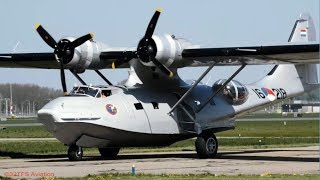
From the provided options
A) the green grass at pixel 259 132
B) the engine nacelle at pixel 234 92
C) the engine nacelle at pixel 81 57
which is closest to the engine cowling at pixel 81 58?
the engine nacelle at pixel 81 57

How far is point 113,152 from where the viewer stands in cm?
3200

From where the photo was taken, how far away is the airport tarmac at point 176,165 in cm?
2358

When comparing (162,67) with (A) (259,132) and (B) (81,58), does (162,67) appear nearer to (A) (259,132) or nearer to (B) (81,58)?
(B) (81,58)

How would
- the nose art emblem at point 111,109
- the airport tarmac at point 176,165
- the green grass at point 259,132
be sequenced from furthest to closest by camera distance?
the green grass at point 259,132 < the nose art emblem at point 111,109 < the airport tarmac at point 176,165

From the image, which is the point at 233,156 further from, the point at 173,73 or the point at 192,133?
the point at 173,73

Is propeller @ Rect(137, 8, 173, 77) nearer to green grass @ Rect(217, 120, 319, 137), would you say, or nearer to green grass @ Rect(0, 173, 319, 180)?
green grass @ Rect(0, 173, 319, 180)

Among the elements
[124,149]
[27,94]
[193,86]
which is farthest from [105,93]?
[27,94]

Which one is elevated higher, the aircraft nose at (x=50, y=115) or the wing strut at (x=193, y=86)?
the wing strut at (x=193, y=86)

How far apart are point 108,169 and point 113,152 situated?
710cm

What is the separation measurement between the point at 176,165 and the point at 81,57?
7.43 m

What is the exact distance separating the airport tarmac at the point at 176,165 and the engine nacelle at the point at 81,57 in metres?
4.01

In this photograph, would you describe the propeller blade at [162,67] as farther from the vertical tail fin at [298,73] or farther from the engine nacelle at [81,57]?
the vertical tail fin at [298,73]

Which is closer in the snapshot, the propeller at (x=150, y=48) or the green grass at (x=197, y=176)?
the green grass at (x=197, y=176)

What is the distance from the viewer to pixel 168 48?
97.0 feet
